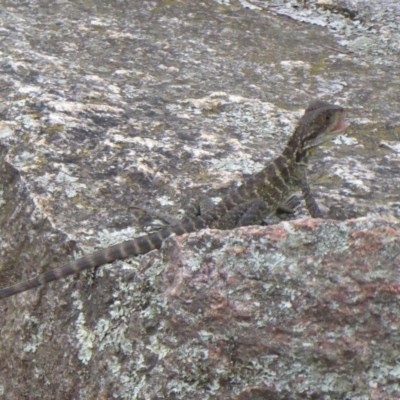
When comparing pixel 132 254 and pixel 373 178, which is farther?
pixel 373 178

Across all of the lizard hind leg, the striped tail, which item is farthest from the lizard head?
the striped tail

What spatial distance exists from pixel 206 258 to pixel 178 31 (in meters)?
2.98

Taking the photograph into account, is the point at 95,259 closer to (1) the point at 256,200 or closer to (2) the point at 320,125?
(1) the point at 256,200

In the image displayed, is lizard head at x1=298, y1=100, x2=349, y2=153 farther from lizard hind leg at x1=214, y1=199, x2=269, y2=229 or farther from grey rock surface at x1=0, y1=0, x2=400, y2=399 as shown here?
lizard hind leg at x1=214, y1=199, x2=269, y2=229

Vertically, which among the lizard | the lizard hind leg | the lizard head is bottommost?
the lizard hind leg

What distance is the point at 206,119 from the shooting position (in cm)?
406

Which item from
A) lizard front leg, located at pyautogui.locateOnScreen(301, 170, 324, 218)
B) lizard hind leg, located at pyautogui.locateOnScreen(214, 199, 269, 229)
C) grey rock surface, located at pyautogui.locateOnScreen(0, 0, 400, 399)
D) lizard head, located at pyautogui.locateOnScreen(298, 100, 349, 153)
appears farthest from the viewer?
lizard head, located at pyautogui.locateOnScreen(298, 100, 349, 153)

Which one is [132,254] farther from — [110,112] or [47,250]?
[110,112]

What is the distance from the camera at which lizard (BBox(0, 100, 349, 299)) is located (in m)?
2.83

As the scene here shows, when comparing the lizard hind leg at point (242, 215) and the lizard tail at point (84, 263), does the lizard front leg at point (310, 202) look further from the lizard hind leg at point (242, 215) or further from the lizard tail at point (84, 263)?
the lizard tail at point (84, 263)

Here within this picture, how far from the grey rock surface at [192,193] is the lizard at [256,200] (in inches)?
3.0

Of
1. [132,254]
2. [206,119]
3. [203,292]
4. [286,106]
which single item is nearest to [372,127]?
[286,106]

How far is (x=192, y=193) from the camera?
3.44 m

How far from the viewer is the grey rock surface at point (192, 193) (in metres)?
2.30
